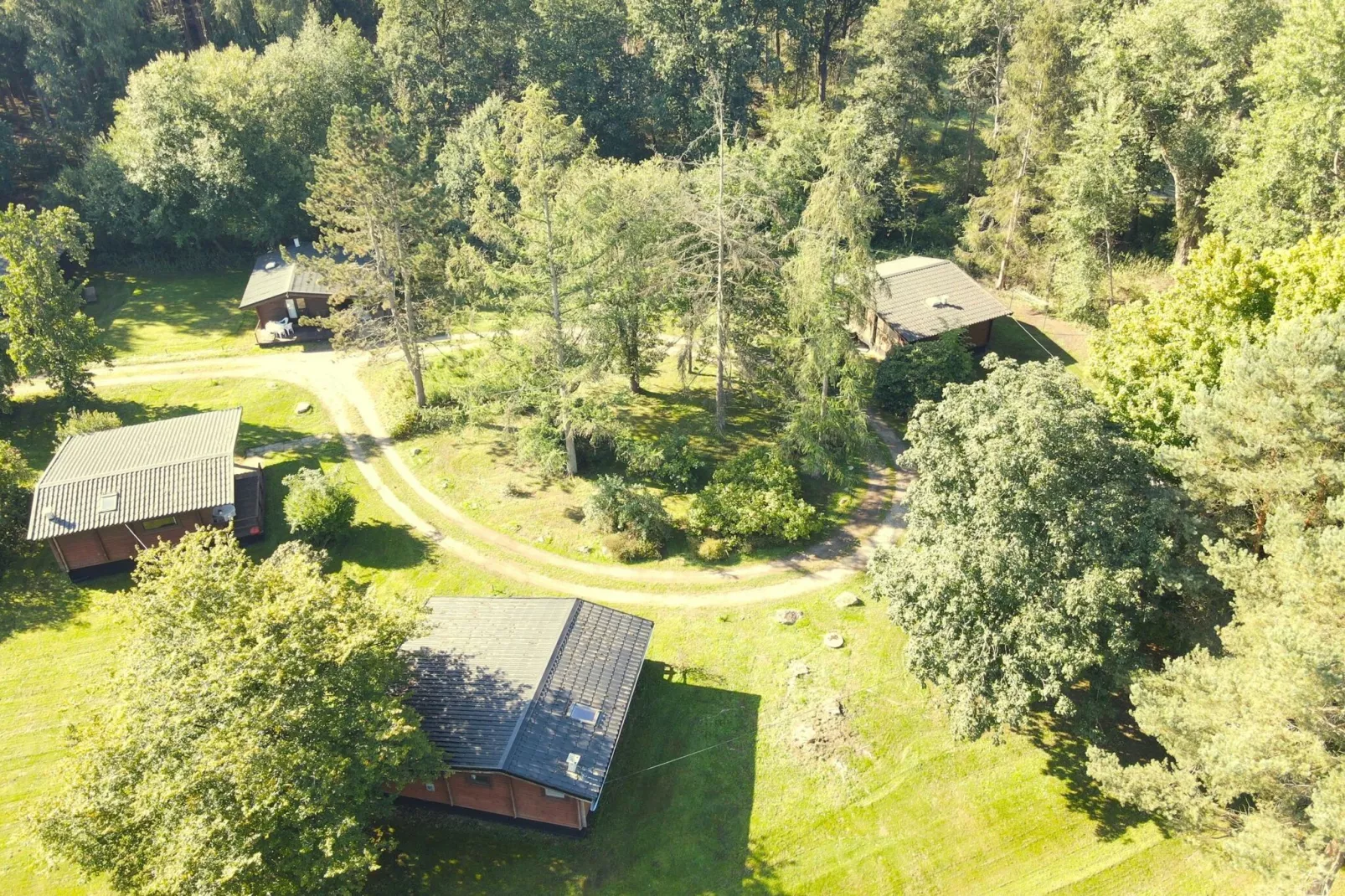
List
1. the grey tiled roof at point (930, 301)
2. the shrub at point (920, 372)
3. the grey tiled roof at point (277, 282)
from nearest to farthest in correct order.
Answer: the shrub at point (920, 372) < the grey tiled roof at point (930, 301) < the grey tiled roof at point (277, 282)

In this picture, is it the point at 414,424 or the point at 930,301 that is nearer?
the point at 414,424

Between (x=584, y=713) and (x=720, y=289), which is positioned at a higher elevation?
(x=720, y=289)

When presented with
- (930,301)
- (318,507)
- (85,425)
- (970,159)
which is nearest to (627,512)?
(318,507)

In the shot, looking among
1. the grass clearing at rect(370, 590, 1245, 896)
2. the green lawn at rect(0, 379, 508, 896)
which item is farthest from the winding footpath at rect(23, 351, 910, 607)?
the grass clearing at rect(370, 590, 1245, 896)

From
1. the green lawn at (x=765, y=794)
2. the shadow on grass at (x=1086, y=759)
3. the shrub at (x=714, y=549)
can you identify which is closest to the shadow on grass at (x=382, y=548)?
the green lawn at (x=765, y=794)

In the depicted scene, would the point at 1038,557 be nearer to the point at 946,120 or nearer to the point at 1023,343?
the point at 1023,343

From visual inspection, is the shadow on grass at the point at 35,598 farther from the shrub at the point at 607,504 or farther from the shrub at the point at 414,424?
the shrub at the point at 607,504
